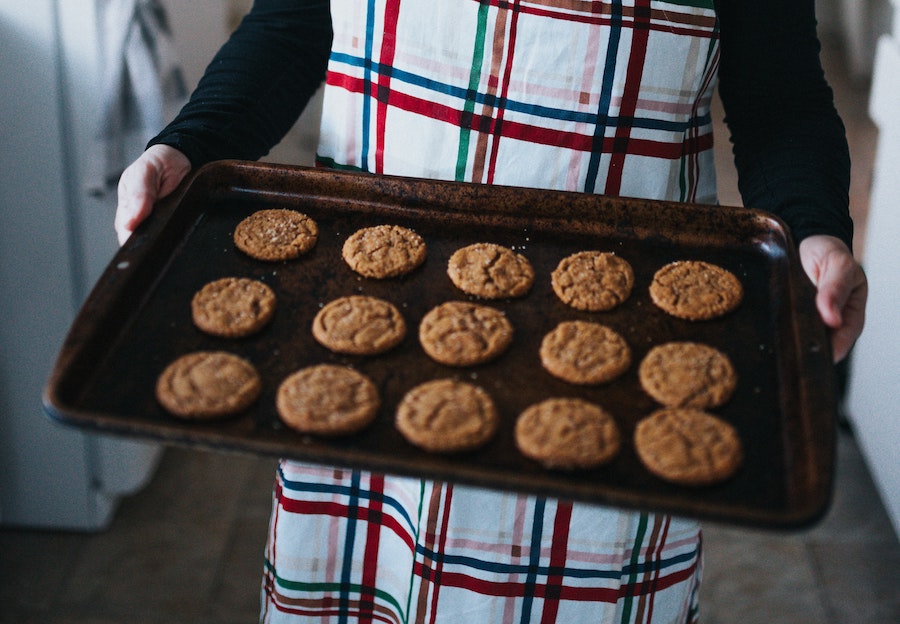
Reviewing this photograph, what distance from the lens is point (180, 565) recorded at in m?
1.89

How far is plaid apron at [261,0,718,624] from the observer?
1.08 m

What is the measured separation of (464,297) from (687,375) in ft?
0.95

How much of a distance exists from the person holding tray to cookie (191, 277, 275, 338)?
0.44 ft

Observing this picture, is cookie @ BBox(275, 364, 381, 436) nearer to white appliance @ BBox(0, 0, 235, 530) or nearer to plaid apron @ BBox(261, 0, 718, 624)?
plaid apron @ BBox(261, 0, 718, 624)

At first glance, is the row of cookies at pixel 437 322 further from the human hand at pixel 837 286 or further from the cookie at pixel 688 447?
the human hand at pixel 837 286

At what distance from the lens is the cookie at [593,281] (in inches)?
42.1

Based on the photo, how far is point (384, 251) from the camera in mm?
1101

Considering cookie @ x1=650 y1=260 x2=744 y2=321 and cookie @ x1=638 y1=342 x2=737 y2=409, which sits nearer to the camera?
cookie @ x1=638 y1=342 x2=737 y2=409

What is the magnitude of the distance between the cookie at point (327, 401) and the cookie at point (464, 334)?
0.31 feet

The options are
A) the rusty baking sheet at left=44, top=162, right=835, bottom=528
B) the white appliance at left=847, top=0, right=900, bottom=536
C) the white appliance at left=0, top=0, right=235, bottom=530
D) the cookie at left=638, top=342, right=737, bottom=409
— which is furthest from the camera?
the white appliance at left=847, top=0, right=900, bottom=536

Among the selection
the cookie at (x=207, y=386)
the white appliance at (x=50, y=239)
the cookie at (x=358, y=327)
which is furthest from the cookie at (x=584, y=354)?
the white appliance at (x=50, y=239)

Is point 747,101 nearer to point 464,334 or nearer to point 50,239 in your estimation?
point 464,334

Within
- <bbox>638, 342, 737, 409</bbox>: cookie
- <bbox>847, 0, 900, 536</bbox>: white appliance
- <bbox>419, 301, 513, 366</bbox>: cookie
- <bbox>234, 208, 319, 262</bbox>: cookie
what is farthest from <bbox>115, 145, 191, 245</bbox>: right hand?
<bbox>847, 0, 900, 536</bbox>: white appliance

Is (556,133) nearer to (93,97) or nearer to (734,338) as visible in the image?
(734,338)
